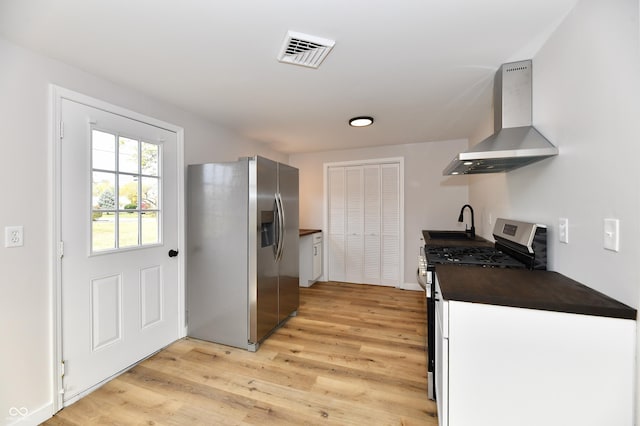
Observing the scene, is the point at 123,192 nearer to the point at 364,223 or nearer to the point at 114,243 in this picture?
the point at 114,243

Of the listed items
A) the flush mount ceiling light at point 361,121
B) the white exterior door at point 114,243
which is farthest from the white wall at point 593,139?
the white exterior door at point 114,243

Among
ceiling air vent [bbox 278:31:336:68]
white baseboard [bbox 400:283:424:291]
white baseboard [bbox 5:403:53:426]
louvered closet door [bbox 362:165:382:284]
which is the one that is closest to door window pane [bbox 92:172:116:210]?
white baseboard [bbox 5:403:53:426]

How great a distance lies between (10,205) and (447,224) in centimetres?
449

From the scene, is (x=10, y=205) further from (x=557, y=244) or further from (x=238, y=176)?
(x=557, y=244)

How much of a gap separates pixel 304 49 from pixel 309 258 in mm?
3237

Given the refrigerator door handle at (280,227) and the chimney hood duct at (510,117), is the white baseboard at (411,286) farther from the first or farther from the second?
the chimney hood duct at (510,117)

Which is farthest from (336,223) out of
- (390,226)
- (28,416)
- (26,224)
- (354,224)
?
(28,416)

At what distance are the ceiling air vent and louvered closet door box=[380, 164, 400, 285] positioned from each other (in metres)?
2.77

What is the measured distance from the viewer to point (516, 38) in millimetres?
1544

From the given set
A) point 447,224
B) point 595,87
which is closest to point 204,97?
point 595,87

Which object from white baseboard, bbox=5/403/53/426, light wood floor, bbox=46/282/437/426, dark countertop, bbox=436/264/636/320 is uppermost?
dark countertop, bbox=436/264/636/320

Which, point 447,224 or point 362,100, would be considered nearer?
point 362,100

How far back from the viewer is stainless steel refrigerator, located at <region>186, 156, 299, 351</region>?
243 centimetres

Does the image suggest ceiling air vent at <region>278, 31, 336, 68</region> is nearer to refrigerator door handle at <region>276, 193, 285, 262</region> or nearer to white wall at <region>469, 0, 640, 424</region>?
white wall at <region>469, 0, 640, 424</region>
